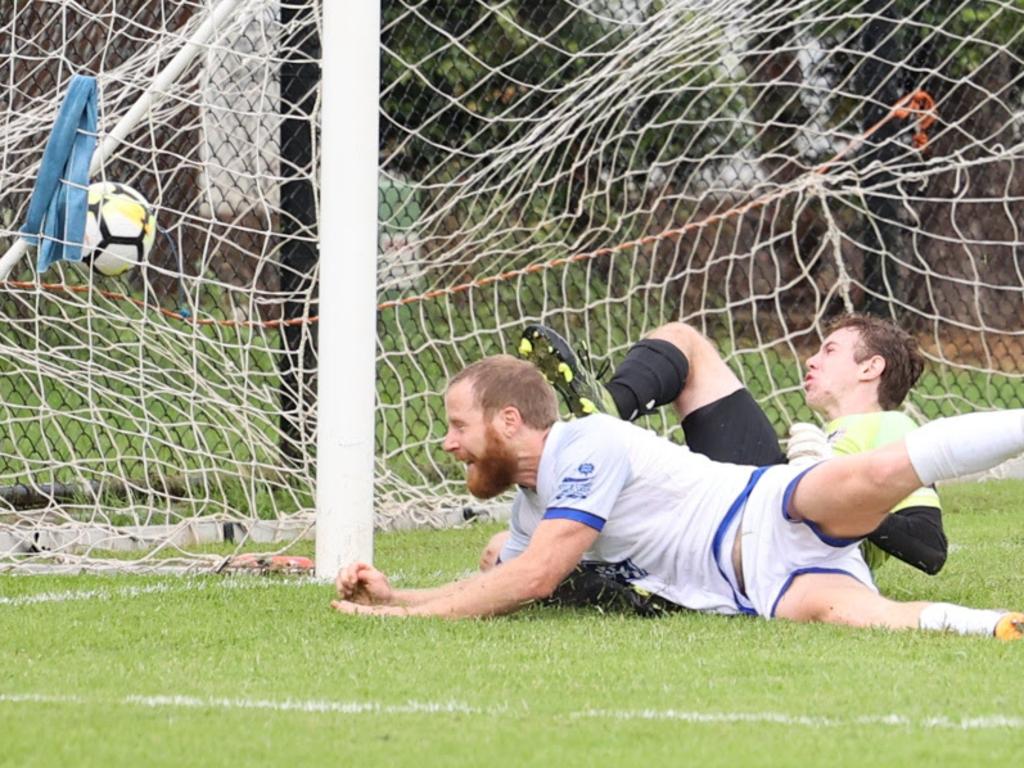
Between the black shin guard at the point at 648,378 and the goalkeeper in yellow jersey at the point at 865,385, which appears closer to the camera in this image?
the goalkeeper in yellow jersey at the point at 865,385

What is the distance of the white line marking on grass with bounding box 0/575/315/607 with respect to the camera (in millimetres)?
4691

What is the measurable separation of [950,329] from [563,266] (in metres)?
2.59

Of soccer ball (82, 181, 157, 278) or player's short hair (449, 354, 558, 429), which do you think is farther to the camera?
soccer ball (82, 181, 157, 278)

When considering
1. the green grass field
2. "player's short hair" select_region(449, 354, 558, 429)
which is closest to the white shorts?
the green grass field

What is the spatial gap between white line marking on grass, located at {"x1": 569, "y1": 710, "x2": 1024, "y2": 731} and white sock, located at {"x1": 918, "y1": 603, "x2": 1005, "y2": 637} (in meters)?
0.89

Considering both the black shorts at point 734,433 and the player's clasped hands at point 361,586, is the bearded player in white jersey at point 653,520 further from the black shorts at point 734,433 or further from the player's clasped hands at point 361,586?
the black shorts at point 734,433

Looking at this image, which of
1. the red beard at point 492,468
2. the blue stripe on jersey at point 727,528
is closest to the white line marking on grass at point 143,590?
the red beard at point 492,468

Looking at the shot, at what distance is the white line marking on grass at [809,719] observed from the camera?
289cm

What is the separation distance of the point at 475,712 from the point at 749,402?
2.31 meters

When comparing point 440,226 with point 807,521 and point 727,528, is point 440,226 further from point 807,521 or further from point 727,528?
point 807,521

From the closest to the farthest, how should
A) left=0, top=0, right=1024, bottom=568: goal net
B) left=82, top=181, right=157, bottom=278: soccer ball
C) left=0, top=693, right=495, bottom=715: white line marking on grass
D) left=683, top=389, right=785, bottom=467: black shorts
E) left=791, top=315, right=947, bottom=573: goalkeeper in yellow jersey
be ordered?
1. left=0, top=693, right=495, bottom=715: white line marking on grass
2. left=791, top=315, right=947, bottom=573: goalkeeper in yellow jersey
3. left=683, top=389, right=785, bottom=467: black shorts
4. left=82, top=181, right=157, bottom=278: soccer ball
5. left=0, top=0, right=1024, bottom=568: goal net

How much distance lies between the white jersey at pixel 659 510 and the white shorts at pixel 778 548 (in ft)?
0.19

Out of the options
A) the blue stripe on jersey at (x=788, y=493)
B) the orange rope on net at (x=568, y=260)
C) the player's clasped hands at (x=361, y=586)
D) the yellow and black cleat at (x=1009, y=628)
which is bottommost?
the player's clasped hands at (x=361, y=586)

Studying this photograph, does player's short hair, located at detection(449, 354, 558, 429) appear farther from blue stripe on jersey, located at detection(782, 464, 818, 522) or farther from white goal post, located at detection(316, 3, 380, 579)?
white goal post, located at detection(316, 3, 380, 579)
